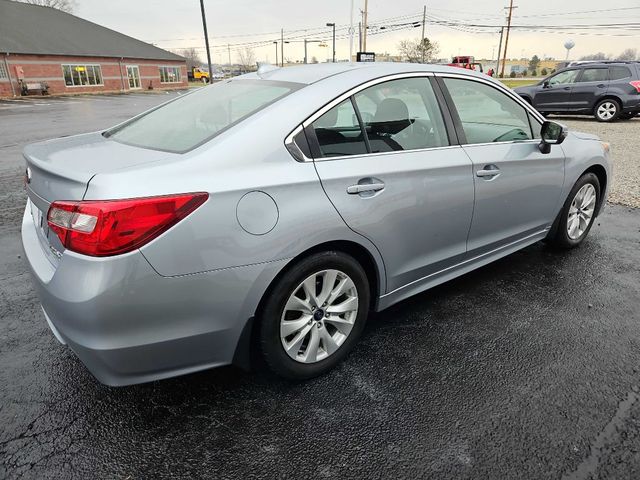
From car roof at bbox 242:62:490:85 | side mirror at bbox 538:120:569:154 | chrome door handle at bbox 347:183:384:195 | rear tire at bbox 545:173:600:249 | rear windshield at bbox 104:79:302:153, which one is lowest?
rear tire at bbox 545:173:600:249

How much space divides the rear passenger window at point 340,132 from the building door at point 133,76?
154ft

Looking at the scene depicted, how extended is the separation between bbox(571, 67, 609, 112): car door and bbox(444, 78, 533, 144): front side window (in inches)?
511

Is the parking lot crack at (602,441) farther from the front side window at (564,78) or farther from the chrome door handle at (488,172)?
the front side window at (564,78)

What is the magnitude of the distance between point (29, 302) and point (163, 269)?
215 cm

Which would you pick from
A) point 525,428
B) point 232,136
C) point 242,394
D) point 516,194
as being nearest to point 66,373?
point 242,394

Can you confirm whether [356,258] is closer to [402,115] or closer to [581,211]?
[402,115]

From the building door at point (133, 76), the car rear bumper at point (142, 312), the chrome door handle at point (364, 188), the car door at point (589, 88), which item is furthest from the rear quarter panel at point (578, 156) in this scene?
the building door at point (133, 76)

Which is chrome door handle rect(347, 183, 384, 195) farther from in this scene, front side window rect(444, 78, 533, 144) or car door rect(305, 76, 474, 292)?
front side window rect(444, 78, 533, 144)

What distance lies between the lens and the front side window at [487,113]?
3.21 metres

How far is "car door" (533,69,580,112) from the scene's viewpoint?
14609 millimetres

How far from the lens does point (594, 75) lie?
14.3 m

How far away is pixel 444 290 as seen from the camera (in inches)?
146

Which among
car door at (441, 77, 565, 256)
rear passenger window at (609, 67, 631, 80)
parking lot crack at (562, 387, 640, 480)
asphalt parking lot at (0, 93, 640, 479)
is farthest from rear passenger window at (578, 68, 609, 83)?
parking lot crack at (562, 387, 640, 480)

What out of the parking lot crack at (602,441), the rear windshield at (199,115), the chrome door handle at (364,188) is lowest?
the parking lot crack at (602,441)
